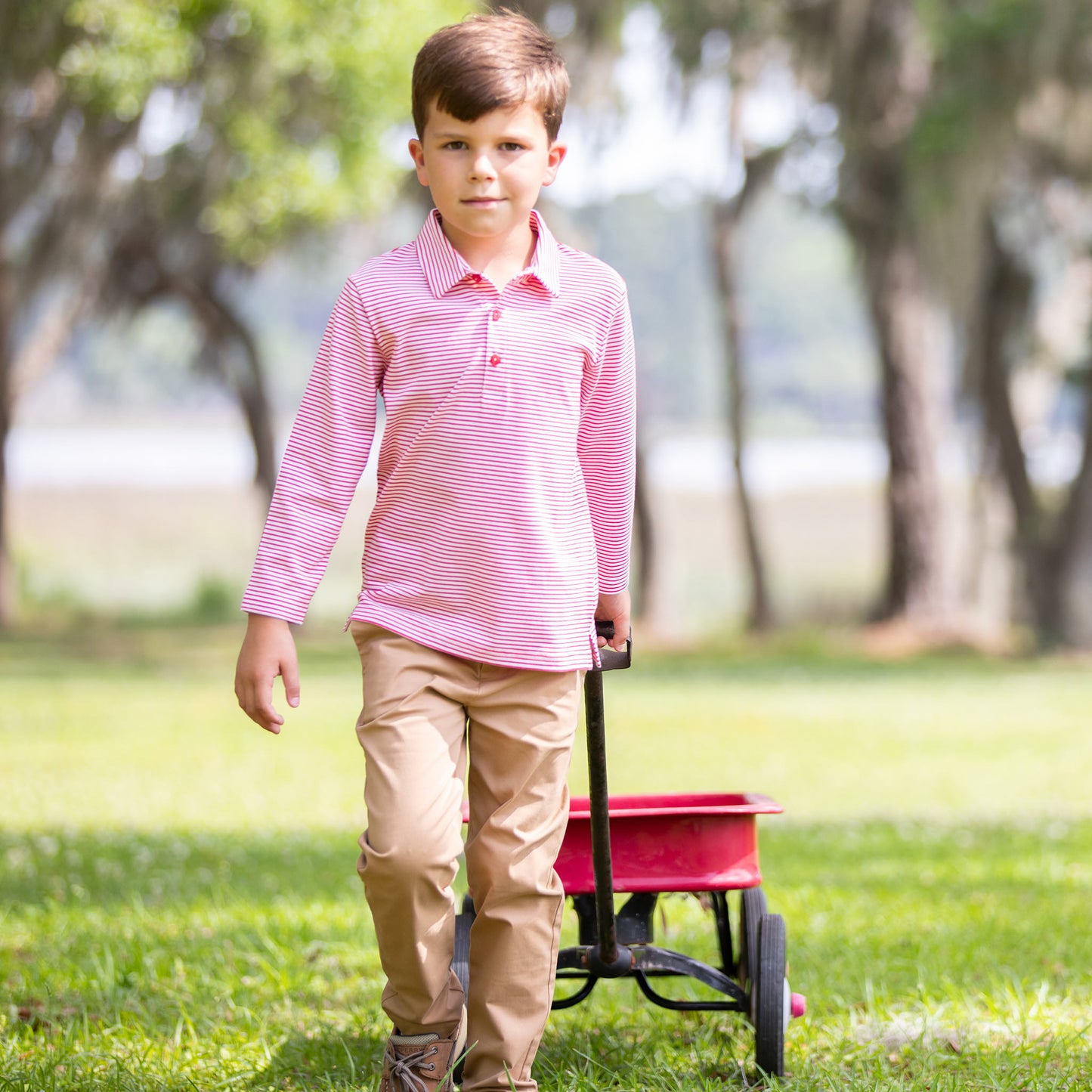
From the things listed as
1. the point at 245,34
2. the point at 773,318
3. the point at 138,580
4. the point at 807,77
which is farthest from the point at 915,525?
the point at 773,318

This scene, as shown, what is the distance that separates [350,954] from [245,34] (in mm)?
8638

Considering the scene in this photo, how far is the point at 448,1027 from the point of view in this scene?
8.49 ft

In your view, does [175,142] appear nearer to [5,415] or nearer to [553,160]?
[5,415]

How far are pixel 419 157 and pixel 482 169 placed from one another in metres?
0.18

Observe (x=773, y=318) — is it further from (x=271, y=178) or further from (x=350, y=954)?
(x=350, y=954)

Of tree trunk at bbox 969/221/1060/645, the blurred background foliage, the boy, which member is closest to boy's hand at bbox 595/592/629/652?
the boy

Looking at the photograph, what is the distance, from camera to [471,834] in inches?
106

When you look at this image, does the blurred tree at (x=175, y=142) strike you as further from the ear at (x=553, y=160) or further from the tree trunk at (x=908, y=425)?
the ear at (x=553, y=160)

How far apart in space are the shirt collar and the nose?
0.14m

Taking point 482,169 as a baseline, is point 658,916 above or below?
below

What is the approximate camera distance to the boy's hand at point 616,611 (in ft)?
9.34

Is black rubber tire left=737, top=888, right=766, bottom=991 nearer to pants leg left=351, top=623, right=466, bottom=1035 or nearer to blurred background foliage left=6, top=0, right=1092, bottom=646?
pants leg left=351, top=623, right=466, bottom=1035

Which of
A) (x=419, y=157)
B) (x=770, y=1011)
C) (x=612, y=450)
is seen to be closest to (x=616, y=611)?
(x=612, y=450)

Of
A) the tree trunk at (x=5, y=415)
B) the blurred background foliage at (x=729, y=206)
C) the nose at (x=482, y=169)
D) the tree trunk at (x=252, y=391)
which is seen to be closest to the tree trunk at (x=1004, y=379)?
the blurred background foliage at (x=729, y=206)
